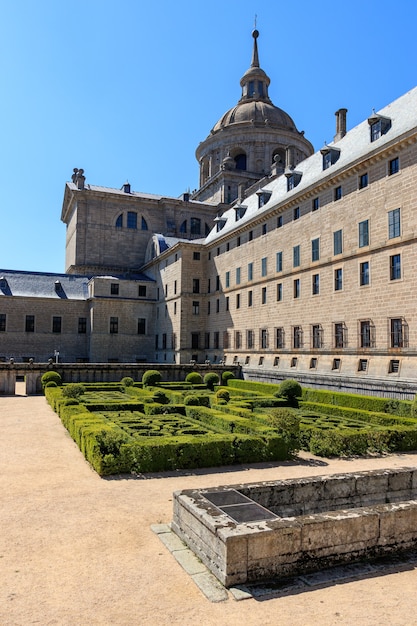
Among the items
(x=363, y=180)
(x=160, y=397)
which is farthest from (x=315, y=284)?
(x=160, y=397)

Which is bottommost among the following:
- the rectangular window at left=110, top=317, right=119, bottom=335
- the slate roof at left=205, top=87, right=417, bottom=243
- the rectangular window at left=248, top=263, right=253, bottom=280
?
the rectangular window at left=110, top=317, right=119, bottom=335

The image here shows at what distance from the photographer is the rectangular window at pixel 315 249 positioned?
32.4 metres

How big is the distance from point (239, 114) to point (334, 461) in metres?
65.1

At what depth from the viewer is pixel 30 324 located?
167ft

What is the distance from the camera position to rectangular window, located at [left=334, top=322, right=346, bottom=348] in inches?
1146

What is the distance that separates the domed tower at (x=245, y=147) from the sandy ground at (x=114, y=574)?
57648mm

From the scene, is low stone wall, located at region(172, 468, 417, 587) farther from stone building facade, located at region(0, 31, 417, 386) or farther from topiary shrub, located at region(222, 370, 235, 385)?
topiary shrub, located at region(222, 370, 235, 385)

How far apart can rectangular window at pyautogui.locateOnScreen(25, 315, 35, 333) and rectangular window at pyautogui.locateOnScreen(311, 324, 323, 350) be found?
32.0 m

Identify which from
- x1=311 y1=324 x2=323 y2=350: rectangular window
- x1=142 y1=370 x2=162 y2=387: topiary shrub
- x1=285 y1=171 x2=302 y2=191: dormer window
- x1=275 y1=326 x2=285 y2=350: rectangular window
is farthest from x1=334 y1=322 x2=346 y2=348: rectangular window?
x1=285 y1=171 x2=302 y2=191: dormer window

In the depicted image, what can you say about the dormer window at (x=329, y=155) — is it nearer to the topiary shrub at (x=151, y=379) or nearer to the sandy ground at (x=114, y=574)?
the topiary shrub at (x=151, y=379)

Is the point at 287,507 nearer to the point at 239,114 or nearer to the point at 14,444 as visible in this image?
the point at 14,444

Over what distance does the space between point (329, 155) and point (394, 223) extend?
31.1 feet

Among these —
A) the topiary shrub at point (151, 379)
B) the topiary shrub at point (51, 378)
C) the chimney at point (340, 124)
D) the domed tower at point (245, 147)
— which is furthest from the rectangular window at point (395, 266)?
the domed tower at point (245, 147)

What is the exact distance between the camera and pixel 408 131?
80.9 feet
